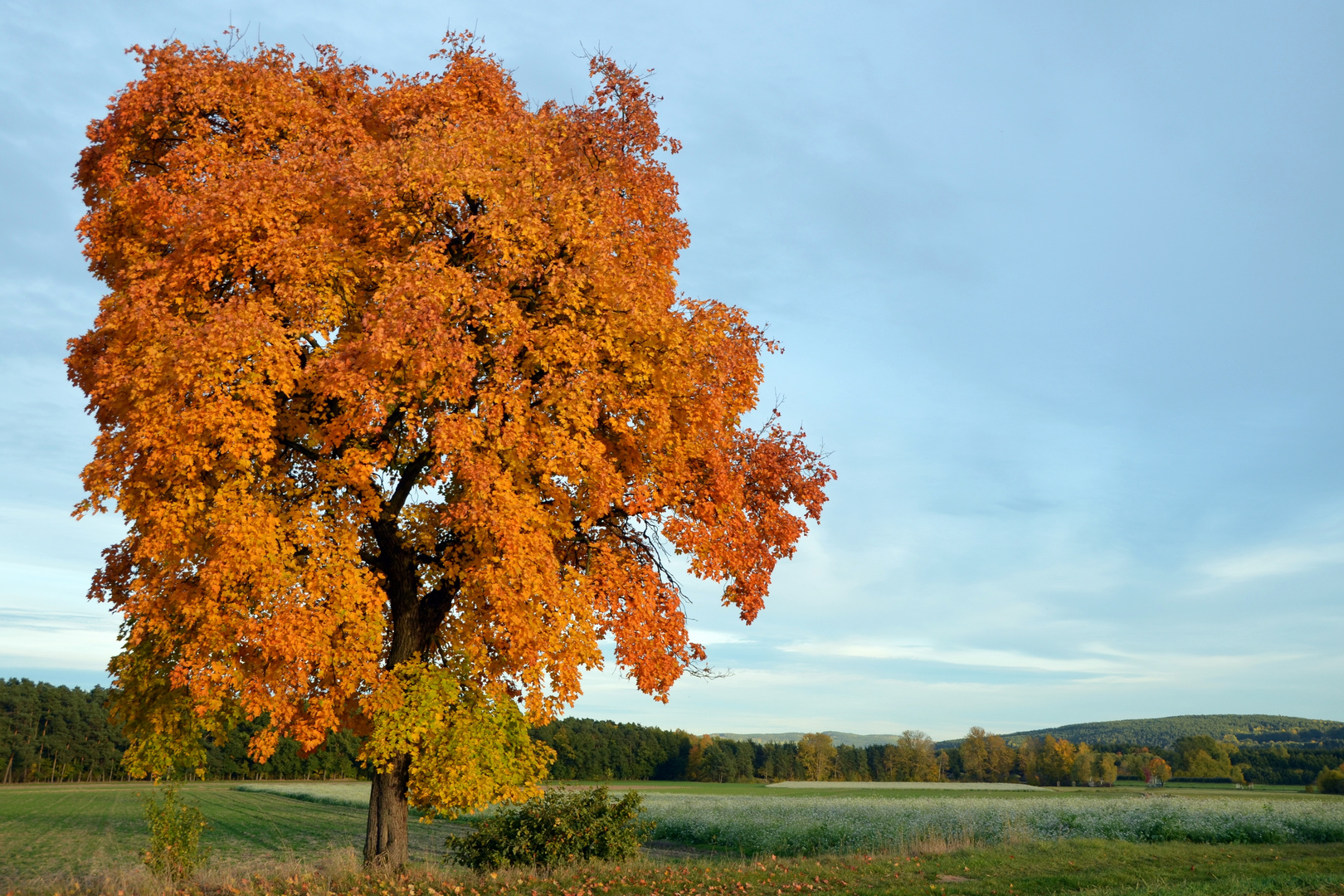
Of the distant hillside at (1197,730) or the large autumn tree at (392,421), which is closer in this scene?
the large autumn tree at (392,421)

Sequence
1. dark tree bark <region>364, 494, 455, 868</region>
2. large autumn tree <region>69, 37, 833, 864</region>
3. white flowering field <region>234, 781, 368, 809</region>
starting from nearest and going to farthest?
large autumn tree <region>69, 37, 833, 864</region>
dark tree bark <region>364, 494, 455, 868</region>
white flowering field <region>234, 781, 368, 809</region>

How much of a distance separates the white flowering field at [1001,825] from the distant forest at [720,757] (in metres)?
66.2

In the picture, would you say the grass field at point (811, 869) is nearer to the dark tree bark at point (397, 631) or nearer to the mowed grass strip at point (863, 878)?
the mowed grass strip at point (863, 878)

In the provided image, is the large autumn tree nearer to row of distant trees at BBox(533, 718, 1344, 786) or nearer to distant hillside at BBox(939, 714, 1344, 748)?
row of distant trees at BBox(533, 718, 1344, 786)

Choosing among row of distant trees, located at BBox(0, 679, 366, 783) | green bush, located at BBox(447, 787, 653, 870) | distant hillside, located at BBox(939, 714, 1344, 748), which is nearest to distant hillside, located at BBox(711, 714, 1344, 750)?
distant hillside, located at BBox(939, 714, 1344, 748)

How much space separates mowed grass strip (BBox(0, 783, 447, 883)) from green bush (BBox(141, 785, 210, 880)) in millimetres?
2108

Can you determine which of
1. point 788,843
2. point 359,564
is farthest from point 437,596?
point 788,843

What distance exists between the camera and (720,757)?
105 meters

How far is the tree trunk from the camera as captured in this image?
13133mm

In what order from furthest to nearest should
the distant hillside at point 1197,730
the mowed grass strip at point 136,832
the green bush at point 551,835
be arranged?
1. the distant hillside at point 1197,730
2. the mowed grass strip at point 136,832
3. the green bush at point 551,835

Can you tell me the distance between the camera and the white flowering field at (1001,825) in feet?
77.3

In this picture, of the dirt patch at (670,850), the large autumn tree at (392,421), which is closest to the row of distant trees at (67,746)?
the dirt patch at (670,850)

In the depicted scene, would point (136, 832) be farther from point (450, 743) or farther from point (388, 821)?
→ point (450, 743)

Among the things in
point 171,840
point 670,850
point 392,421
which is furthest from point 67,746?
point 392,421
